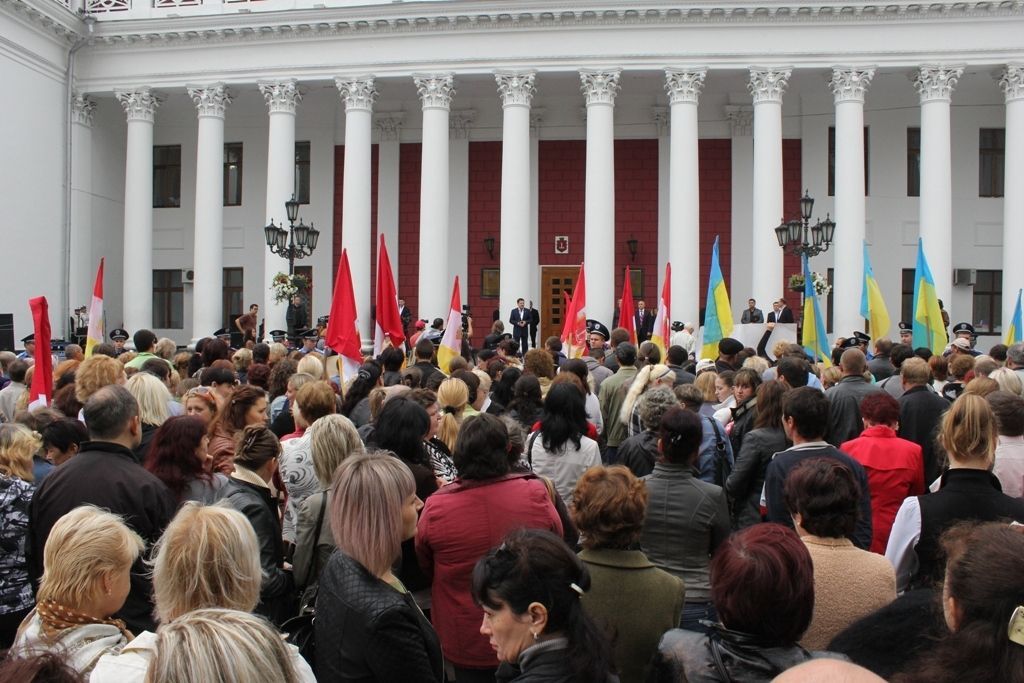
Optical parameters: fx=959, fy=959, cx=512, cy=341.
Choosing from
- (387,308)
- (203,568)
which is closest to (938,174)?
(387,308)

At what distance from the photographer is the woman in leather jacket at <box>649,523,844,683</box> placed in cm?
295

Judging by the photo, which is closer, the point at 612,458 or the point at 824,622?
the point at 824,622

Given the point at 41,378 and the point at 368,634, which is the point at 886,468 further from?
the point at 41,378

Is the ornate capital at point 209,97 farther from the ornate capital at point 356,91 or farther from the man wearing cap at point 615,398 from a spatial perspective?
the man wearing cap at point 615,398

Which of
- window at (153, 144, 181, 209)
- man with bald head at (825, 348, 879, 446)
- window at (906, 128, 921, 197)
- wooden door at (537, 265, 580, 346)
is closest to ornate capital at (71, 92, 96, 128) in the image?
window at (153, 144, 181, 209)

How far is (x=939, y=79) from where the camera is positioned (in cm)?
2684

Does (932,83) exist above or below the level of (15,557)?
above

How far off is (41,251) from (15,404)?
21.7 meters

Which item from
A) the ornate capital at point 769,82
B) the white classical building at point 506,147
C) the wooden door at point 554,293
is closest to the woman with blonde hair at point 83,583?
the white classical building at point 506,147

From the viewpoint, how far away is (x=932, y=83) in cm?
2694

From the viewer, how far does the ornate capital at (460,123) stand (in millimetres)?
32219

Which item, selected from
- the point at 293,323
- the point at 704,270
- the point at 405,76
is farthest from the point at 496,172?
the point at 293,323

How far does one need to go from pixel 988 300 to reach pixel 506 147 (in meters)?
16.0

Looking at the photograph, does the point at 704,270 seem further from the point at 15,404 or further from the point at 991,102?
the point at 15,404
